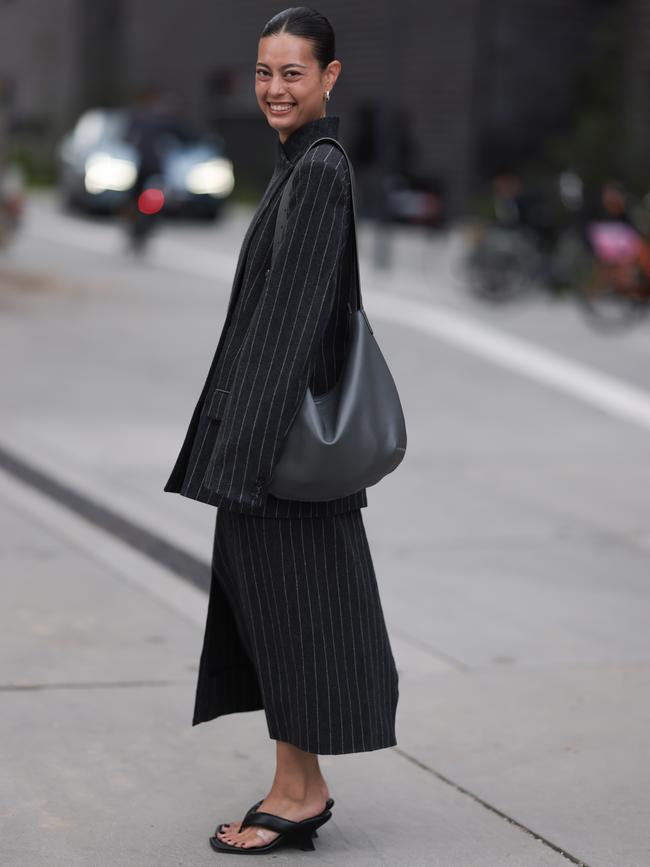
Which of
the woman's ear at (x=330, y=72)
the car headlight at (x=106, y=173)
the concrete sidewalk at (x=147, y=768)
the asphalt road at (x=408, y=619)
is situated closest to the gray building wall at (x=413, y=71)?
the car headlight at (x=106, y=173)

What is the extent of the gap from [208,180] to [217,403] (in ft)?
69.4

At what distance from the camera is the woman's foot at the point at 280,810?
3797 mm

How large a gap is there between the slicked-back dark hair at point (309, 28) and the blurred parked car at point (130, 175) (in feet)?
67.3

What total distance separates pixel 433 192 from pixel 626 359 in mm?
14504

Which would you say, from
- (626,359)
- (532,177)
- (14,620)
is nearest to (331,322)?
(14,620)

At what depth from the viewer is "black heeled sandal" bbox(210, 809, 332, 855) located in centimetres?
379

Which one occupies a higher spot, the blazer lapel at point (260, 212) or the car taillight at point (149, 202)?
the blazer lapel at point (260, 212)

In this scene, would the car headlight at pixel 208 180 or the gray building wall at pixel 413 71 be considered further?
the gray building wall at pixel 413 71

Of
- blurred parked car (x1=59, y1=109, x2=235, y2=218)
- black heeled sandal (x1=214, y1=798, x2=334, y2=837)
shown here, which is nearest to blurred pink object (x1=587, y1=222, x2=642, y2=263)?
blurred parked car (x1=59, y1=109, x2=235, y2=218)

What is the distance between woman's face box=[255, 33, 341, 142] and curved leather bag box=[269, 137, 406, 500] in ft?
0.31

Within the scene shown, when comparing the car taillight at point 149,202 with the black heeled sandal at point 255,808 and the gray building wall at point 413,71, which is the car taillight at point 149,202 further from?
the black heeled sandal at point 255,808

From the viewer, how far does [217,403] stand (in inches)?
142

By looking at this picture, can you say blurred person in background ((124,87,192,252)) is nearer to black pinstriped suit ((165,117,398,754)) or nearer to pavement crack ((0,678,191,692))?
pavement crack ((0,678,191,692))

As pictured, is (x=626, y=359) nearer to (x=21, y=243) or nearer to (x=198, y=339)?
(x=198, y=339)
